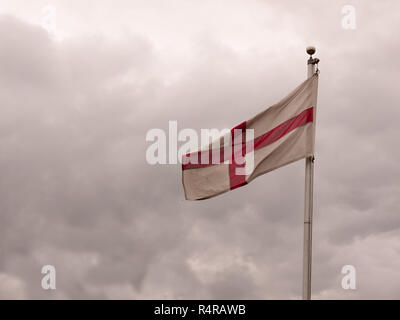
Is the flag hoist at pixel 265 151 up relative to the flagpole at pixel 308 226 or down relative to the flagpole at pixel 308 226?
up

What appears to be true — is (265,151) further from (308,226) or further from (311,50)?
(311,50)

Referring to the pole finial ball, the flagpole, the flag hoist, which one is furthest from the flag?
the pole finial ball

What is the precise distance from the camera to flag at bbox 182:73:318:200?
20.9 m

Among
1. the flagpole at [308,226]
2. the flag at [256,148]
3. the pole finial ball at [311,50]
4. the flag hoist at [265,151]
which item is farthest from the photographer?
the pole finial ball at [311,50]

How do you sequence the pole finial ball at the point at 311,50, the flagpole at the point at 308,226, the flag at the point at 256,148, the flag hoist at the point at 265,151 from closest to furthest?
the flagpole at the point at 308,226, the flag hoist at the point at 265,151, the flag at the point at 256,148, the pole finial ball at the point at 311,50

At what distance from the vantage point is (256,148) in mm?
22047

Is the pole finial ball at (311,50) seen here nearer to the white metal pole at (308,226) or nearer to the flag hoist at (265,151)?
the flag hoist at (265,151)

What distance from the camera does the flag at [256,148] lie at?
2091 centimetres

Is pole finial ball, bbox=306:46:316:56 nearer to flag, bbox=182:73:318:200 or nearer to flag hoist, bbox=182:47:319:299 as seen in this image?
flag hoist, bbox=182:47:319:299

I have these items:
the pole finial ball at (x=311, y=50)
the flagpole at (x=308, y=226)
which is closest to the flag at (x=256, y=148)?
the flagpole at (x=308, y=226)

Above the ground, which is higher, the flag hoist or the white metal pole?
the flag hoist

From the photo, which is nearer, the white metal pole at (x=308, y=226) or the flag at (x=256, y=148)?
the white metal pole at (x=308, y=226)
